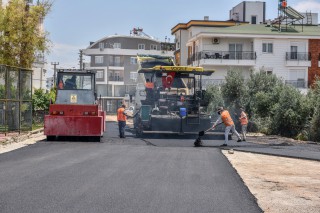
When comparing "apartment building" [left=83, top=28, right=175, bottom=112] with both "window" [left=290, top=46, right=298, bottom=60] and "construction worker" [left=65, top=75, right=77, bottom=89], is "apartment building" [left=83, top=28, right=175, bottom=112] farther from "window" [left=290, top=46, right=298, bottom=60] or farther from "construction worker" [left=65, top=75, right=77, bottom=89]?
"construction worker" [left=65, top=75, right=77, bottom=89]

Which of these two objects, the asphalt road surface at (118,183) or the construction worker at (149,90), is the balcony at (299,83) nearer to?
the construction worker at (149,90)

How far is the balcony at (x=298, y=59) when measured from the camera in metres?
52.8

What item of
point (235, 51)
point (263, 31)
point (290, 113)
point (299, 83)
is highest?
point (263, 31)

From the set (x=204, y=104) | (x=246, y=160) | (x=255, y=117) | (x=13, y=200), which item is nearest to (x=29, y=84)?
(x=204, y=104)

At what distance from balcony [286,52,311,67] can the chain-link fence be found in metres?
33.0

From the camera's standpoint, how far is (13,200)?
877 centimetres

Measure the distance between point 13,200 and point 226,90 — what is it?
1144 inches

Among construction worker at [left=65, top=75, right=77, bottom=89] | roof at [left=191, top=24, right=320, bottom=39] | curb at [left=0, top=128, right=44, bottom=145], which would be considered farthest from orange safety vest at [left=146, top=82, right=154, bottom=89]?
roof at [left=191, top=24, right=320, bottom=39]

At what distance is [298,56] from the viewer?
53.4 m

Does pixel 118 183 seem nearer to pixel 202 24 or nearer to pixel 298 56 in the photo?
pixel 298 56

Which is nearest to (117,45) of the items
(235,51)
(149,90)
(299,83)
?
(235,51)

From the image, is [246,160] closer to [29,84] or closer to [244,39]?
[29,84]

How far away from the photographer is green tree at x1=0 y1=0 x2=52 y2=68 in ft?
90.8

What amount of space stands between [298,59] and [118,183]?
45.1m
